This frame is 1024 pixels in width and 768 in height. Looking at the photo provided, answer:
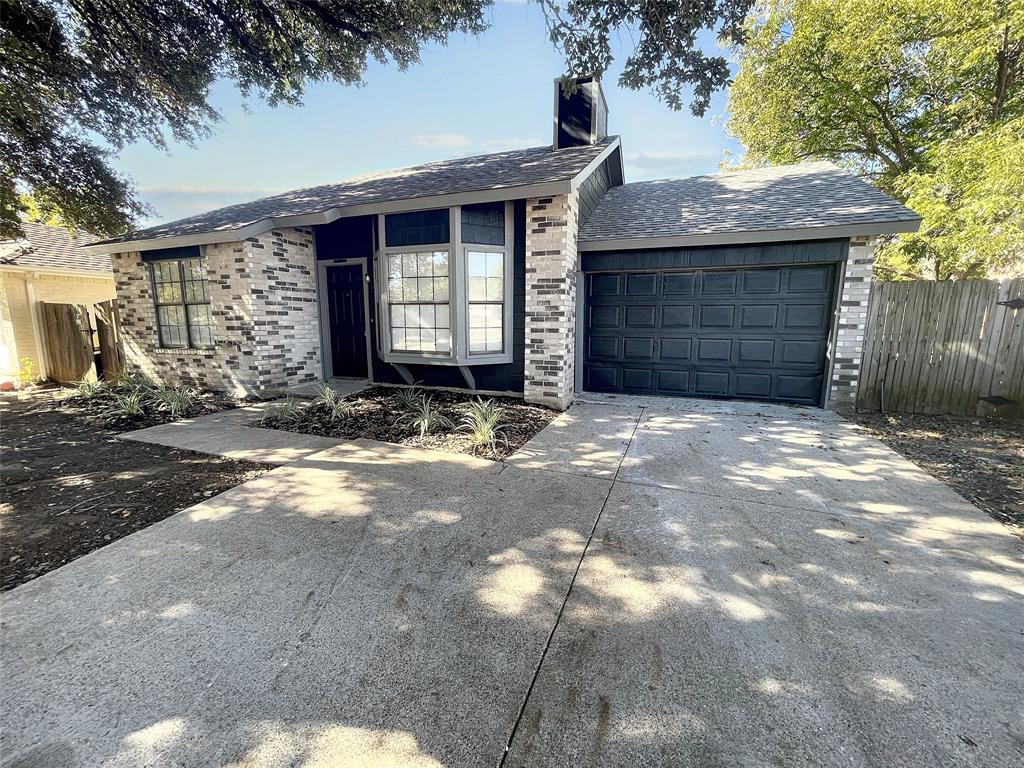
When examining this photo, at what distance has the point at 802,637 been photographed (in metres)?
2.01

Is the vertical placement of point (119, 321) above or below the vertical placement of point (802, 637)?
above

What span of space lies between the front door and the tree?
34.2 ft

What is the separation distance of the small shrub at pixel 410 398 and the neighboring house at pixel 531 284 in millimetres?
349

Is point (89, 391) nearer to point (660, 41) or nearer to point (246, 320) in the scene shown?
point (246, 320)

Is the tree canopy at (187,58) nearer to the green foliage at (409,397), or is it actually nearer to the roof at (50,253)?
the roof at (50,253)

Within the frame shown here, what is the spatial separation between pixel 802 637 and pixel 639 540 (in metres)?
1.00

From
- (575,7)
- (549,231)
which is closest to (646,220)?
(549,231)

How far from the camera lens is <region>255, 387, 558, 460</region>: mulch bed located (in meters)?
4.88

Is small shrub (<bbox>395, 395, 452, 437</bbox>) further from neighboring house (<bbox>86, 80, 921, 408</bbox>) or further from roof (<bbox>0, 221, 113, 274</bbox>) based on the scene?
roof (<bbox>0, 221, 113, 274</bbox>)

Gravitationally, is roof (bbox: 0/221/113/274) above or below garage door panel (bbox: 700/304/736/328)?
above

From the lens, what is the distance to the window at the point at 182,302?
7508mm

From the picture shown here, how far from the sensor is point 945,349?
234 inches

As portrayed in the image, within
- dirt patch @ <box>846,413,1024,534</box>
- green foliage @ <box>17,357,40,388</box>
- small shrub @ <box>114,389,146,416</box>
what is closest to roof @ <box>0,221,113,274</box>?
green foliage @ <box>17,357,40,388</box>

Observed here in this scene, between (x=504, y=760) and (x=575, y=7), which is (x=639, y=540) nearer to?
(x=504, y=760)
